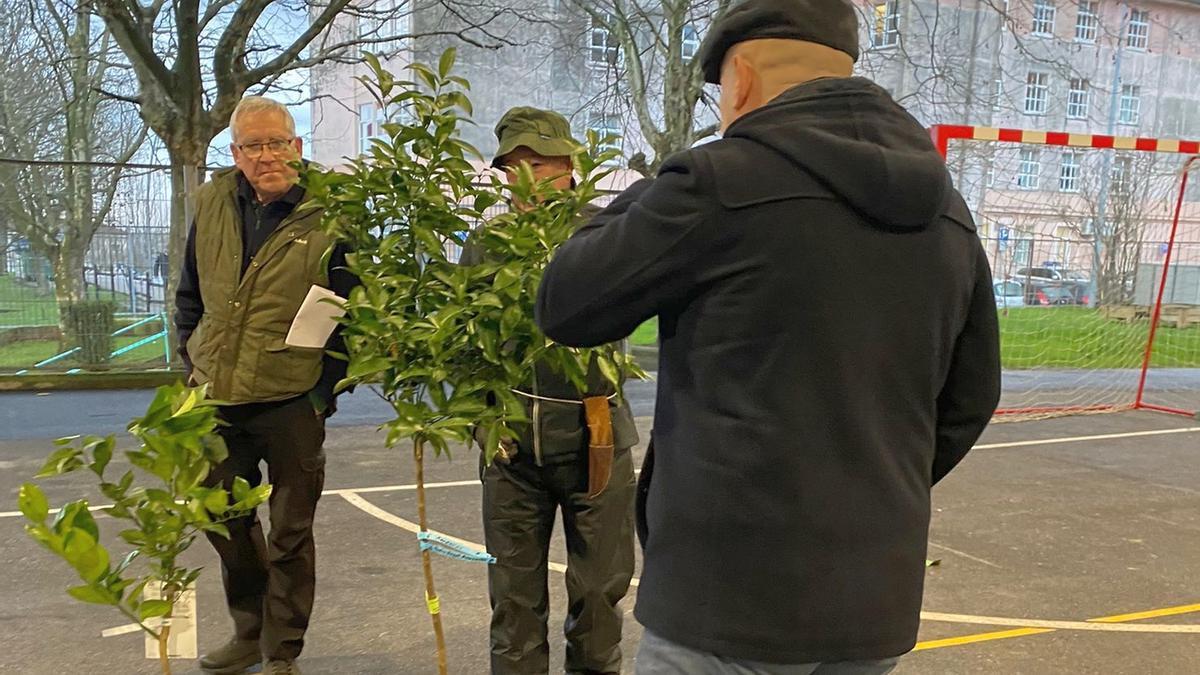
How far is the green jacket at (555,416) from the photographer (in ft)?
9.34

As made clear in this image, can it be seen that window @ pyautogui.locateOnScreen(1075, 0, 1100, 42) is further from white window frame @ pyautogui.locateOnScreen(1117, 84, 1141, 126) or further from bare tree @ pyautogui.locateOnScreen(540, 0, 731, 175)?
bare tree @ pyautogui.locateOnScreen(540, 0, 731, 175)

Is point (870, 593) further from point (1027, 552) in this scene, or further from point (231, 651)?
point (1027, 552)

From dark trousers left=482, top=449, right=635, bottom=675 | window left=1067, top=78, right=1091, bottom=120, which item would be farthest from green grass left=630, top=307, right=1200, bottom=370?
window left=1067, top=78, right=1091, bottom=120

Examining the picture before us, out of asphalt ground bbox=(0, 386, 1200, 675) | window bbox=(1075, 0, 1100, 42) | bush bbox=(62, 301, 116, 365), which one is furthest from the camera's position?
window bbox=(1075, 0, 1100, 42)

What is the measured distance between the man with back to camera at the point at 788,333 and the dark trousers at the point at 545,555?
1.42 m

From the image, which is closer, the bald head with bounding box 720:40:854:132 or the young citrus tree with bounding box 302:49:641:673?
the bald head with bounding box 720:40:854:132

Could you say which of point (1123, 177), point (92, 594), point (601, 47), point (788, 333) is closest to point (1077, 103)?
point (1123, 177)

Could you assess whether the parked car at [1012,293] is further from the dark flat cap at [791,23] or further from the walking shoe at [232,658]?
the dark flat cap at [791,23]

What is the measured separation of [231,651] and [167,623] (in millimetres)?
1350

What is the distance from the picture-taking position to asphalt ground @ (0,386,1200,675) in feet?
12.2

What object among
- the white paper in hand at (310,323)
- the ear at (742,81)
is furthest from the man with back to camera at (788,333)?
the white paper in hand at (310,323)

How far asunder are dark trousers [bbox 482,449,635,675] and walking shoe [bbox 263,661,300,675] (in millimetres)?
800

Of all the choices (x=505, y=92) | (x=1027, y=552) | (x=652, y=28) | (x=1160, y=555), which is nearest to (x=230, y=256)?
(x=1027, y=552)

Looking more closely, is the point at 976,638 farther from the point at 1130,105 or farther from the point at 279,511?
the point at 1130,105
